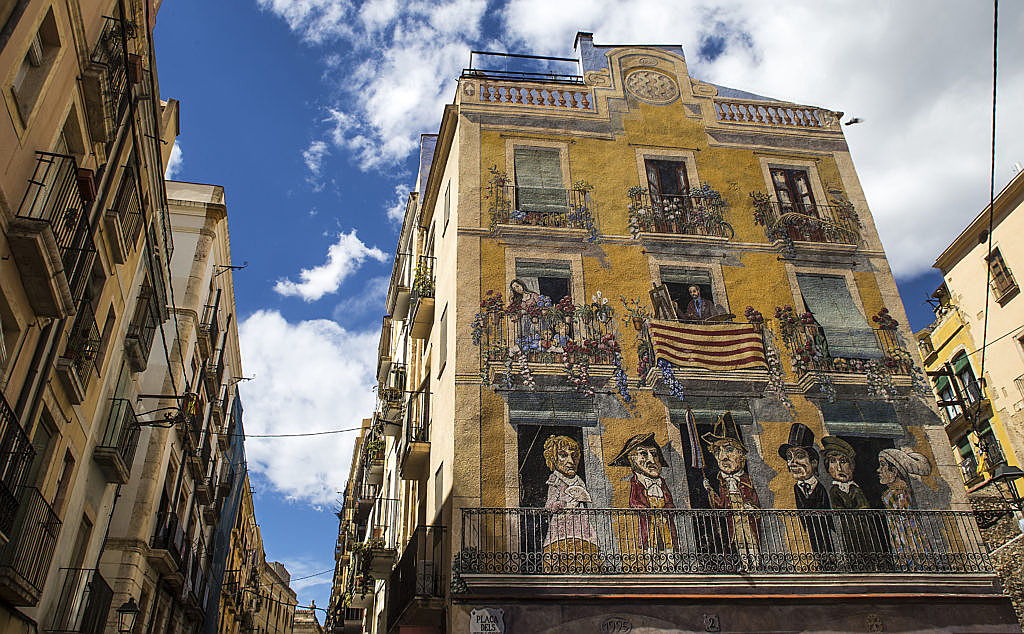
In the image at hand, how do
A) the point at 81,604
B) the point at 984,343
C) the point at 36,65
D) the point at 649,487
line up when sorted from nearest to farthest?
the point at 36,65
the point at 81,604
the point at 649,487
the point at 984,343

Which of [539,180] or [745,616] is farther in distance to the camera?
[539,180]

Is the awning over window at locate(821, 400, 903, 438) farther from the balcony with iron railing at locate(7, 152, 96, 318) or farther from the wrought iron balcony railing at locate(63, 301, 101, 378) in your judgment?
the wrought iron balcony railing at locate(63, 301, 101, 378)

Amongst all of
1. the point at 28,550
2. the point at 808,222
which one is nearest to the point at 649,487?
the point at 808,222

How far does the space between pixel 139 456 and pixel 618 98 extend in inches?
618

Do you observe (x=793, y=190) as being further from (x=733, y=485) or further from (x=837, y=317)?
(x=733, y=485)

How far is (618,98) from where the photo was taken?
21.3 metres

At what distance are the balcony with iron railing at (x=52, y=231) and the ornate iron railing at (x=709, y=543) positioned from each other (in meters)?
8.05

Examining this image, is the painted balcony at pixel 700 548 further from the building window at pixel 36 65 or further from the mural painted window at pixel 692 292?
the building window at pixel 36 65

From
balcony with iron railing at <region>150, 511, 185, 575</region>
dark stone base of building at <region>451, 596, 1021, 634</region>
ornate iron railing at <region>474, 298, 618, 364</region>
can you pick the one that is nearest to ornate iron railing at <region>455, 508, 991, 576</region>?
dark stone base of building at <region>451, 596, 1021, 634</region>

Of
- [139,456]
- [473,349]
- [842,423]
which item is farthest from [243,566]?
[842,423]

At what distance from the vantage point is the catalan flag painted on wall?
1723cm

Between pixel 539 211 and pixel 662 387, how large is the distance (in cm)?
544

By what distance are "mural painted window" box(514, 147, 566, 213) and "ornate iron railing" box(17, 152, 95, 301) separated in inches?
387

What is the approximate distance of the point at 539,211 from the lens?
62.4ft
